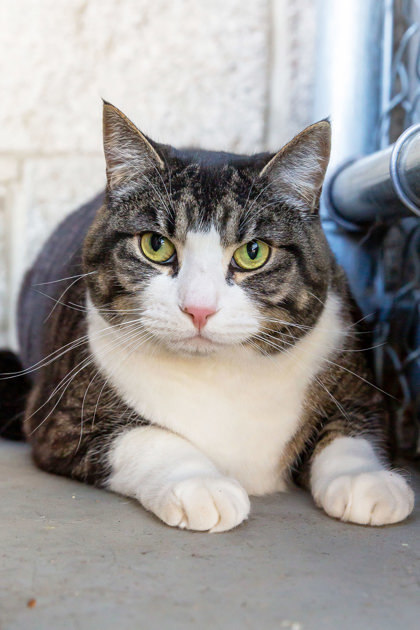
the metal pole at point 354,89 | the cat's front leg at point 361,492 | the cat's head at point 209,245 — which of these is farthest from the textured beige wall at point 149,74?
the cat's front leg at point 361,492

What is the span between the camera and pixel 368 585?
1029 mm

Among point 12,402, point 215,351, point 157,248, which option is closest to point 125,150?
point 157,248

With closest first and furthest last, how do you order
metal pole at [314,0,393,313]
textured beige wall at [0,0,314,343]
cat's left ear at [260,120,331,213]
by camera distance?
cat's left ear at [260,120,331,213]
metal pole at [314,0,393,313]
textured beige wall at [0,0,314,343]

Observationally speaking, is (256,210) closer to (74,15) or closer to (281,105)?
(281,105)

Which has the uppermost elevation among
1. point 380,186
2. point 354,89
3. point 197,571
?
point 354,89

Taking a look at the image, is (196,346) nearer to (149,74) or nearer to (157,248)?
(157,248)

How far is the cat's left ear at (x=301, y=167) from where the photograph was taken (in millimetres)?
1460

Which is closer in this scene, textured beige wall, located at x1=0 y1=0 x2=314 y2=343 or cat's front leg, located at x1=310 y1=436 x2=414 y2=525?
cat's front leg, located at x1=310 y1=436 x2=414 y2=525

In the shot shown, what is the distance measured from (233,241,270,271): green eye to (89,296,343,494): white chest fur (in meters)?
0.20

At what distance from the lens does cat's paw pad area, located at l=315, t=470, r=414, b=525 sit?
128cm

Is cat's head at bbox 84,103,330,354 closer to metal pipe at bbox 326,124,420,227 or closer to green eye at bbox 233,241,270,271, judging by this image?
green eye at bbox 233,241,270,271

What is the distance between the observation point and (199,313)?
1.29 meters

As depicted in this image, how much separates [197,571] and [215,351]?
47 cm

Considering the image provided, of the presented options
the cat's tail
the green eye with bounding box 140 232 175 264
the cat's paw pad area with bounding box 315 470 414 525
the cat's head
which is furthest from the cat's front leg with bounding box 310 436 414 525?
the cat's tail
